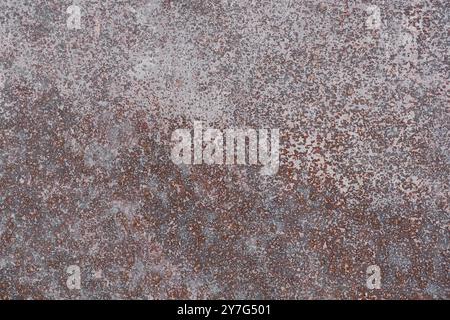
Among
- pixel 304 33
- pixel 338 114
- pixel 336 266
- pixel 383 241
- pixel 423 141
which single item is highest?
pixel 304 33

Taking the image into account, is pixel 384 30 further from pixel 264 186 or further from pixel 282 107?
pixel 264 186

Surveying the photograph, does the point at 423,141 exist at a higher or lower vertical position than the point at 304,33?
lower

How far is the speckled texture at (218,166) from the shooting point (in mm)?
2281

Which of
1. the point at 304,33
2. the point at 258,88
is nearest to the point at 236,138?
the point at 258,88

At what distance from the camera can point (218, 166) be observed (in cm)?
229

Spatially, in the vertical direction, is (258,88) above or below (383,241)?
above

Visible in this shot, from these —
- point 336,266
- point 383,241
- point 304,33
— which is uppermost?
point 304,33

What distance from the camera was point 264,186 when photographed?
2.29m

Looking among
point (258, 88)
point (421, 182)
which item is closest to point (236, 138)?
point (258, 88)

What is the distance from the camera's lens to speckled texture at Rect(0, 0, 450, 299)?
89.8 inches

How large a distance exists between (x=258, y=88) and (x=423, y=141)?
987mm

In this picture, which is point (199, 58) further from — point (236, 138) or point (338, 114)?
point (338, 114)

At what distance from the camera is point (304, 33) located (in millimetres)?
2289

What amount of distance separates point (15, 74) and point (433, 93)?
2398 millimetres
